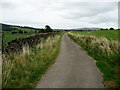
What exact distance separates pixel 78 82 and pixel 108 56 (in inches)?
247

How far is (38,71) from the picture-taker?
34.5 ft

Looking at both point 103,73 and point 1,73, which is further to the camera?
point 103,73

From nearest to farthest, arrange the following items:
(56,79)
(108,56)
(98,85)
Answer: (98,85), (56,79), (108,56)

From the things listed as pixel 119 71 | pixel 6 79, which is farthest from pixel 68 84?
pixel 119 71

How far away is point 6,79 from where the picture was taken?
850 cm

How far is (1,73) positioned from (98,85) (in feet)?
14.6

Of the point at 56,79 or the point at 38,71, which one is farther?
the point at 38,71

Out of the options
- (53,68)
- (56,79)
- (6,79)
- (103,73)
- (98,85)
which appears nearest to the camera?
(98,85)

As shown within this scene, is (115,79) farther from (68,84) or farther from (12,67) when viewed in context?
(12,67)

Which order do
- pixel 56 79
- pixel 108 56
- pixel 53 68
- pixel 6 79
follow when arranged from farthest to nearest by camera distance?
pixel 108 56 < pixel 53 68 < pixel 56 79 < pixel 6 79

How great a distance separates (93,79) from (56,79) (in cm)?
171

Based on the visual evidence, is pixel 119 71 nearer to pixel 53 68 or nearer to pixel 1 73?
pixel 53 68

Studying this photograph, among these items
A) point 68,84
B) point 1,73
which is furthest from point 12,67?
point 68,84

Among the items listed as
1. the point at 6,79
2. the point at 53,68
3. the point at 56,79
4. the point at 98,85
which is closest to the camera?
the point at 98,85
